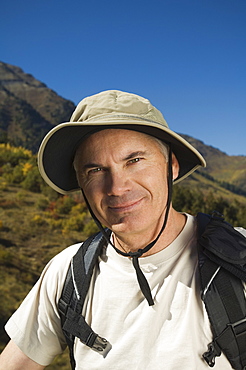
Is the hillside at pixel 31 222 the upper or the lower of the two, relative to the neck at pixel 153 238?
lower

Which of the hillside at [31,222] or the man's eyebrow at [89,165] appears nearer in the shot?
the man's eyebrow at [89,165]

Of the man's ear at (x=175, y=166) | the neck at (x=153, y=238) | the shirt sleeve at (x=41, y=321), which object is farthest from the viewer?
the man's ear at (x=175, y=166)

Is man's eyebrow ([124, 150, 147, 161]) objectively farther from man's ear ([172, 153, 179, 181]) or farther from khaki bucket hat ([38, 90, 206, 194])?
man's ear ([172, 153, 179, 181])

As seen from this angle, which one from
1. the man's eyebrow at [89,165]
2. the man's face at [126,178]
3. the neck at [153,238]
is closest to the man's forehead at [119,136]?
the man's face at [126,178]

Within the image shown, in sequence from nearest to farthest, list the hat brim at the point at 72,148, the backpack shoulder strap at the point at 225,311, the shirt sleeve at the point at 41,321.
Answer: the backpack shoulder strap at the point at 225,311 → the hat brim at the point at 72,148 → the shirt sleeve at the point at 41,321

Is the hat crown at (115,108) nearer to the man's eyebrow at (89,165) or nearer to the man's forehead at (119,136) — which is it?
the man's forehead at (119,136)

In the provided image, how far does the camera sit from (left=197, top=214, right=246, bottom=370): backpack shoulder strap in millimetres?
1569

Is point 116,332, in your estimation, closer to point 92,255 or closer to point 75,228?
point 92,255

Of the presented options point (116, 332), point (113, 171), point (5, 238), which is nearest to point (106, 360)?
point (116, 332)

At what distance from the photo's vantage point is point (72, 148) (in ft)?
6.88

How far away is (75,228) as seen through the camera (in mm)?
15516

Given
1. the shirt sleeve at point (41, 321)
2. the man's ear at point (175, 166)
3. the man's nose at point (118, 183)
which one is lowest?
the shirt sleeve at point (41, 321)

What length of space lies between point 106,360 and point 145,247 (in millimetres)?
666

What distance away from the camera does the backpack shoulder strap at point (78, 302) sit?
74.4 inches
